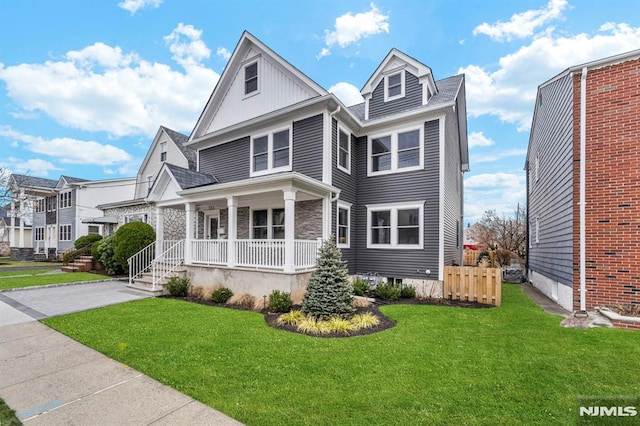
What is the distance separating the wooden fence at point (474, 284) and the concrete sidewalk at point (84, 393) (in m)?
8.86

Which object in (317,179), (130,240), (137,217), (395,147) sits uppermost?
(395,147)

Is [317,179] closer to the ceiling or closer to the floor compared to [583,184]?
closer to the ceiling

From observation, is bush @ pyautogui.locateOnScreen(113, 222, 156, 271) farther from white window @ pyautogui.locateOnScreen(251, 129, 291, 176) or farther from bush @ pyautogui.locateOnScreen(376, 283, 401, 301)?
bush @ pyautogui.locateOnScreen(376, 283, 401, 301)

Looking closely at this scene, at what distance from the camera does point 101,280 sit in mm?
13492

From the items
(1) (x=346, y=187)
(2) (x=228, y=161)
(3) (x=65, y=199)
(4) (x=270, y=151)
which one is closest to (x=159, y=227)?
(2) (x=228, y=161)

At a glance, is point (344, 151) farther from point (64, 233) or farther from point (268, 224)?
point (64, 233)

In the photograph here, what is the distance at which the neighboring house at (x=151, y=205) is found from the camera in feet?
50.8

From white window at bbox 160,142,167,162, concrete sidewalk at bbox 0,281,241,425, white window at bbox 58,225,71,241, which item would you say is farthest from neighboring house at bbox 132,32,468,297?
white window at bbox 58,225,71,241

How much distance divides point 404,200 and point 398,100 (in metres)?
3.95

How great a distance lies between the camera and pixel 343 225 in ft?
38.8

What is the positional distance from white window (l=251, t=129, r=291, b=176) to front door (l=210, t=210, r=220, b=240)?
3.21m

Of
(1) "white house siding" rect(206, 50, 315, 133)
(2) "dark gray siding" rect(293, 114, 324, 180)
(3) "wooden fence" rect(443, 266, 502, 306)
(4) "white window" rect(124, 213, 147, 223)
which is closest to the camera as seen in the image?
(3) "wooden fence" rect(443, 266, 502, 306)

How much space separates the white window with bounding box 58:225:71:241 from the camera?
87.3 feet

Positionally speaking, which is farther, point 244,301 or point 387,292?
point 387,292
